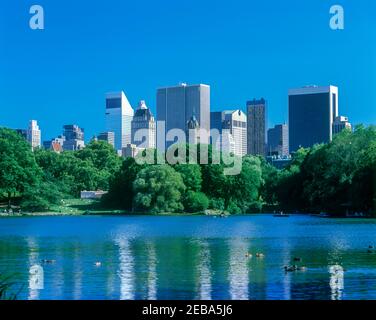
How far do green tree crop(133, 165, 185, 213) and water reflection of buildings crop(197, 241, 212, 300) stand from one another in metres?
11.3

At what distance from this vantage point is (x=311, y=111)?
5.54m

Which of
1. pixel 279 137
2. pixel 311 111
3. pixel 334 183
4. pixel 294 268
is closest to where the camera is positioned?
pixel 311 111

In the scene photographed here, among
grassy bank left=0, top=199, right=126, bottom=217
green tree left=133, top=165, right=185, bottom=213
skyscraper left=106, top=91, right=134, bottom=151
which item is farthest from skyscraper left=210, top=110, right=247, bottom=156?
green tree left=133, top=165, right=185, bottom=213

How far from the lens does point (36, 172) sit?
19.8 meters

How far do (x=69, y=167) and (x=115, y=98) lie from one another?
1741cm

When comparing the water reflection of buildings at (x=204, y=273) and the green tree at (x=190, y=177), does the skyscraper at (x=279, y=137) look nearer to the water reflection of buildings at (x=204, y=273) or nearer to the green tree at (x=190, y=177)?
the water reflection of buildings at (x=204, y=273)

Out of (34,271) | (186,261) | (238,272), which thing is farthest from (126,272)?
(186,261)

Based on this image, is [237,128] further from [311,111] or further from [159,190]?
[159,190]

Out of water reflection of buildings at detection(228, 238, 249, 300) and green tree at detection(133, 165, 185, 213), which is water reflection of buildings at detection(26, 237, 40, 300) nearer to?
water reflection of buildings at detection(228, 238, 249, 300)

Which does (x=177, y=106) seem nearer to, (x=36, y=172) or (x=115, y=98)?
(x=115, y=98)

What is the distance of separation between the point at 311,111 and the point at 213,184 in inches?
1307

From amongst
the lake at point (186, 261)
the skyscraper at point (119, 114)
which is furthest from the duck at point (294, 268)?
the skyscraper at point (119, 114)

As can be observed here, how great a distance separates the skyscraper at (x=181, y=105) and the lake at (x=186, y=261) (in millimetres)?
3663

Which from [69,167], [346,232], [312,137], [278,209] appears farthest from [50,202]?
[278,209]
